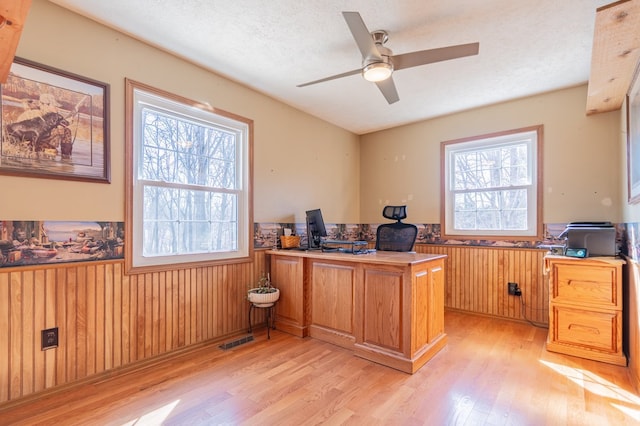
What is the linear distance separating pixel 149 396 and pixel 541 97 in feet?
15.8

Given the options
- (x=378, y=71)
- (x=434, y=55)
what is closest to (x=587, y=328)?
(x=434, y=55)

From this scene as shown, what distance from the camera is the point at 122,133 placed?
2.52 metres

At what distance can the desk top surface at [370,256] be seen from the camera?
2.57 meters

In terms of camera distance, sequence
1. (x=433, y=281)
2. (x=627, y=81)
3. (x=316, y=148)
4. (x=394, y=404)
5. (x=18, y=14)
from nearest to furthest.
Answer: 1. (x=18, y=14)
2. (x=394, y=404)
3. (x=627, y=81)
4. (x=433, y=281)
5. (x=316, y=148)

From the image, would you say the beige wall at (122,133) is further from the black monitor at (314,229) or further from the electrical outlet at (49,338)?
the electrical outlet at (49,338)

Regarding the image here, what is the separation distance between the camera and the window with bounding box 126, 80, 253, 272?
8.59ft

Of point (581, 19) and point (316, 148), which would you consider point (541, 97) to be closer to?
point (581, 19)

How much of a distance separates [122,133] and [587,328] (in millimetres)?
4289

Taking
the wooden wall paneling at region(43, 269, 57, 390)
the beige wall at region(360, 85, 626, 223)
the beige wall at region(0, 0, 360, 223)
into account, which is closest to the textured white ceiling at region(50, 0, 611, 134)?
the beige wall at region(0, 0, 360, 223)

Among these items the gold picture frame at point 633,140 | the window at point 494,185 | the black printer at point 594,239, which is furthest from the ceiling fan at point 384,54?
the window at point 494,185

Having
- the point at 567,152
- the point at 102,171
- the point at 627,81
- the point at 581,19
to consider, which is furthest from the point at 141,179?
the point at 567,152

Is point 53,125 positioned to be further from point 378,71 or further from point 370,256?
point 370,256

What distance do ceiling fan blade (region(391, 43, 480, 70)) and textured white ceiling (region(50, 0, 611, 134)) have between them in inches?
11.7

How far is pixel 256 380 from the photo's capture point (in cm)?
237
